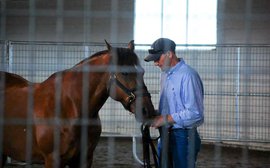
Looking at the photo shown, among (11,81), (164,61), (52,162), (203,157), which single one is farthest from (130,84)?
(203,157)

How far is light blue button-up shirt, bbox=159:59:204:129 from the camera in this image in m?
2.44

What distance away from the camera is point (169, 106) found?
8.48 feet

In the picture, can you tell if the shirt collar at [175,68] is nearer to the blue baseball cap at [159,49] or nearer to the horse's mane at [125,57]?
the blue baseball cap at [159,49]

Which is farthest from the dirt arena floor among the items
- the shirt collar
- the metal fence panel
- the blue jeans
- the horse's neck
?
the shirt collar

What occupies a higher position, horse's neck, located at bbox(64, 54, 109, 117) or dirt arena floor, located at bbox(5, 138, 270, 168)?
horse's neck, located at bbox(64, 54, 109, 117)

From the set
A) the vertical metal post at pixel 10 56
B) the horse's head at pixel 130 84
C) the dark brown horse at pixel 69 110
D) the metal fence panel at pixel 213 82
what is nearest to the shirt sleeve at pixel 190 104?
the horse's head at pixel 130 84

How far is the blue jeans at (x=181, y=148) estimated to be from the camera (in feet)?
8.40

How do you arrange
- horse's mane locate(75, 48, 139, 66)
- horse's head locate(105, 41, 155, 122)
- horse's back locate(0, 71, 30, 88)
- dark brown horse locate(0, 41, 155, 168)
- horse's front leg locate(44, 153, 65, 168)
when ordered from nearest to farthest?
horse's head locate(105, 41, 155, 122) → horse's mane locate(75, 48, 139, 66) → dark brown horse locate(0, 41, 155, 168) → horse's front leg locate(44, 153, 65, 168) → horse's back locate(0, 71, 30, 88)

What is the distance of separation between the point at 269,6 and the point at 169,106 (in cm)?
388

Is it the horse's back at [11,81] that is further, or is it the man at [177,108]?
the horse's back at [11,81]

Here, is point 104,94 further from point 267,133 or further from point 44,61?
Answer: point 267,133

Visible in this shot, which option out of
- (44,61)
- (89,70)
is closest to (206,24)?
(89,70)

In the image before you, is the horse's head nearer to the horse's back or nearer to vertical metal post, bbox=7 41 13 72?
the horse's back

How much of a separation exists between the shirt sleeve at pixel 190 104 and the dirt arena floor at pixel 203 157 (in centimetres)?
287
